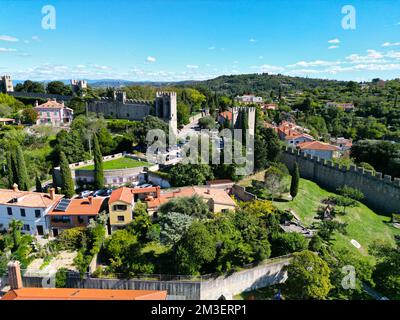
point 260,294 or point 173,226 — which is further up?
point 173,226

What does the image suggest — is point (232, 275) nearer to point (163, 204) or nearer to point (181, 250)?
point (181, 250)

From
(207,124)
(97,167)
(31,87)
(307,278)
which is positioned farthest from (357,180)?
(31,87)

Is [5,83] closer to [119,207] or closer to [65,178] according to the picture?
[65,178]

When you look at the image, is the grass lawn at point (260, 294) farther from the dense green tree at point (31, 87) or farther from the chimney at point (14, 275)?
the dense green tree at point (31, 87)

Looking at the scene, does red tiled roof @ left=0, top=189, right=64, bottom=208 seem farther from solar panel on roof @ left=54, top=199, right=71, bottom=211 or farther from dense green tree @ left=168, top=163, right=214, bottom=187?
dense green tree @ left=168, top=163, right=214, bottom=187

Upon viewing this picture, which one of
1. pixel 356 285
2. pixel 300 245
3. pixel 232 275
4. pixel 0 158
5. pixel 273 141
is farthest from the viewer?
pixel 273 141
